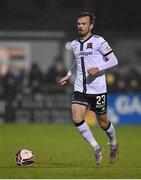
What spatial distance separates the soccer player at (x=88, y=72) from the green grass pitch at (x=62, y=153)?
29.6 inches

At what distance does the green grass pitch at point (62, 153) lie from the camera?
38.1 feet

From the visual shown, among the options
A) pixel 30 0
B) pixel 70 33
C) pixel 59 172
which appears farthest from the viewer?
pixel 30 0

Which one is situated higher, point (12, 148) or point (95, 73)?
point (95, 73)

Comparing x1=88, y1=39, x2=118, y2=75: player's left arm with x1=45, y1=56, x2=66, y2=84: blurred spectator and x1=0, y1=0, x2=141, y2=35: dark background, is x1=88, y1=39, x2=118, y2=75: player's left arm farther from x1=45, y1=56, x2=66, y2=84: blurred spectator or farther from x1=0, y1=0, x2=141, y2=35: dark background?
x1=0, y1=0, x2=141, y2=35: dark background

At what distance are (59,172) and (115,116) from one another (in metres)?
14.8

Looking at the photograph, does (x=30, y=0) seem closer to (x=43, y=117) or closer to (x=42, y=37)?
(x=42, y=37)

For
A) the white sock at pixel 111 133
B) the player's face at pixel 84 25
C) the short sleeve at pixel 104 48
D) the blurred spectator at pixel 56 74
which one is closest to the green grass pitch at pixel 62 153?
the white sock at pixel 111 133

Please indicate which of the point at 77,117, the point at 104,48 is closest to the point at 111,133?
the point at 77,117

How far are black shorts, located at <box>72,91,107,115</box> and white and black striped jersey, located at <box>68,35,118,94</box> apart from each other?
2.6 inches

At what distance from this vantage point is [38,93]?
26578 mm

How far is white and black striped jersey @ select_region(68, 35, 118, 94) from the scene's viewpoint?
505 inches

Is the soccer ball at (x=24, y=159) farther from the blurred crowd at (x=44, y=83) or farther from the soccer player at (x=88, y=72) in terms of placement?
the blurred crowd at (x=44, y=83)

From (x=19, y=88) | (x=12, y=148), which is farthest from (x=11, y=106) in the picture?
(x=12, y=148)

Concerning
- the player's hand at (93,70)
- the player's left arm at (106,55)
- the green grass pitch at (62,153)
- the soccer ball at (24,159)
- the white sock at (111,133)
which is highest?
the player's left arm at (106,55)
